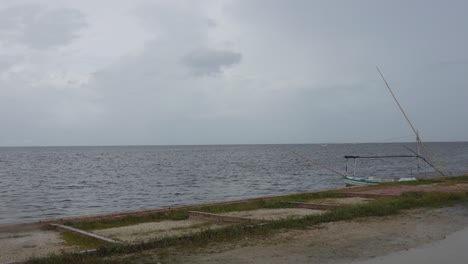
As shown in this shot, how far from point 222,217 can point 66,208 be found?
14717mm

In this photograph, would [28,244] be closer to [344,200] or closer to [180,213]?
[180,213]

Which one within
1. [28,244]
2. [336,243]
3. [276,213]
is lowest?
[28,244]

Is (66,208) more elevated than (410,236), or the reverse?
(410,236)

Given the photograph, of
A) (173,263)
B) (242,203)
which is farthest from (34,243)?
(242,203)

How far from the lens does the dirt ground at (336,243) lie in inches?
283

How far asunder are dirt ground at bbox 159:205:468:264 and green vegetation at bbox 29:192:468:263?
0.40 m

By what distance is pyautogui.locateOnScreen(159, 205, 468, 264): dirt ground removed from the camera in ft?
23.6

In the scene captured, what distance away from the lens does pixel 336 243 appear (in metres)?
8.25

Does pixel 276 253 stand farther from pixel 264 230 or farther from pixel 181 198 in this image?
pixel 181 198

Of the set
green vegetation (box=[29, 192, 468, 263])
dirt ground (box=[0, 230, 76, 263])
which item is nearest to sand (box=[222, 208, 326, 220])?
green vegetation (box=[29, 192, 468, 263])

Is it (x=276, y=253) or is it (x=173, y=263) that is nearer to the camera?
(x=173, y=263)

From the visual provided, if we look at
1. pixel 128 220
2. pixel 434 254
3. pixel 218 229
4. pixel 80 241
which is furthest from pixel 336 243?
pixel 128 220

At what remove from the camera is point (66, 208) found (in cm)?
2323

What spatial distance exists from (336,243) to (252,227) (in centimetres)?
192
